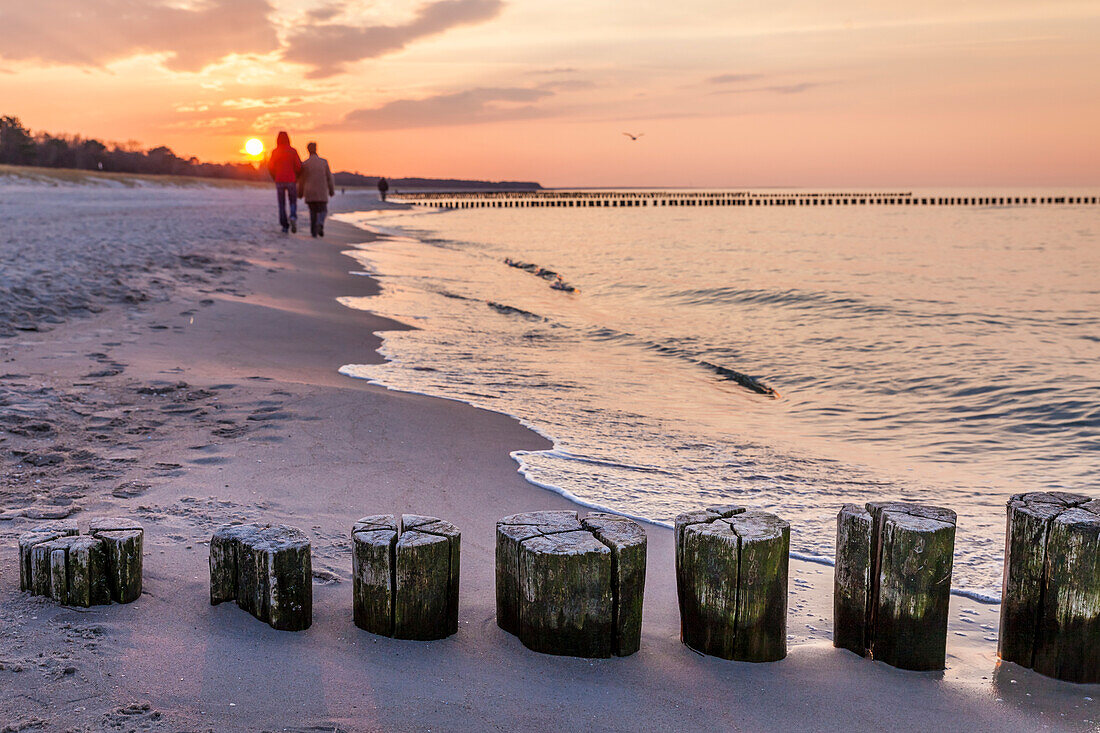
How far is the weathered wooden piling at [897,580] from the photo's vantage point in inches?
99.0

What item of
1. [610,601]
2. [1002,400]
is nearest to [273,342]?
[610,601]

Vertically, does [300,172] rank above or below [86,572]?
above

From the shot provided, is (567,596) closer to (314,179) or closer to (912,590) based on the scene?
(912,590)

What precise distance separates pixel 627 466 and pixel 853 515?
251cm

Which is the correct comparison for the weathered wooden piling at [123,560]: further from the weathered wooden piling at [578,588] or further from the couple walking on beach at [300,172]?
the couple walking on beach at [300,172]

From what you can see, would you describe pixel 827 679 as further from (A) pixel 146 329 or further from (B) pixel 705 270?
(B) pixel 705 270

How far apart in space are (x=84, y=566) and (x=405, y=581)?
102 cm

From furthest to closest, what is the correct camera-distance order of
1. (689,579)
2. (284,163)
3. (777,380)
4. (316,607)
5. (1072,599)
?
(284,163)
(777,380)
(316,607)
(689,579)
(1072,599)

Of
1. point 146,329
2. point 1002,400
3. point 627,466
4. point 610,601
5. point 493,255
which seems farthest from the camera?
point 493,255

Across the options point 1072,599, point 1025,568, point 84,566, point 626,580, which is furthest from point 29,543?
point 1072,599

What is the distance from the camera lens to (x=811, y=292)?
18.5 meters

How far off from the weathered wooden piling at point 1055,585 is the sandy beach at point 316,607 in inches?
3.3

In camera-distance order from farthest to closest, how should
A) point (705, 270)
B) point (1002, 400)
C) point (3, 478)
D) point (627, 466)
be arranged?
point (705, 270)
point (1002, 400)
point (627, 466)
point (3, 478)

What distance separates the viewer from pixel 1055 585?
2500mm
